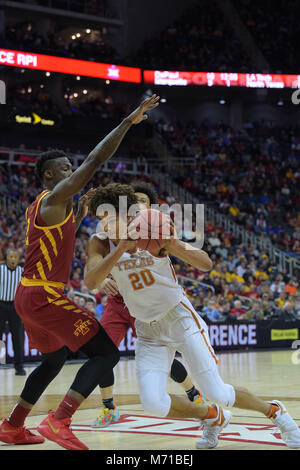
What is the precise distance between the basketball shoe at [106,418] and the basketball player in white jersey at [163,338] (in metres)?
1.48

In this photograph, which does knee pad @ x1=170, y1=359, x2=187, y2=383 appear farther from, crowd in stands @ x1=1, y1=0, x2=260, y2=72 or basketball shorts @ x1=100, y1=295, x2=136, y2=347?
crowd in stands @ x1=1, y1=0, x2=260, y2=72

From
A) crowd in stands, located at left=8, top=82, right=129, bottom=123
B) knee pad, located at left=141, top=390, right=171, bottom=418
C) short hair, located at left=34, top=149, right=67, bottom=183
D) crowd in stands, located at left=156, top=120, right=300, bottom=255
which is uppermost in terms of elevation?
crowd in stands, located at left=8, top=82, right=129, bottom=123

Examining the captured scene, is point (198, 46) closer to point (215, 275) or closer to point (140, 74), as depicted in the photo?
point (140, 74)

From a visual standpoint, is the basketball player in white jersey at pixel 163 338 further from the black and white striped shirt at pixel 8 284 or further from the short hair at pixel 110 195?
the black and white striped shirt at pixel 8 284

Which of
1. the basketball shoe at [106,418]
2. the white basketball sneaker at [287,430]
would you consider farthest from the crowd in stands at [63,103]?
the white basketball sneaker at [287,430]

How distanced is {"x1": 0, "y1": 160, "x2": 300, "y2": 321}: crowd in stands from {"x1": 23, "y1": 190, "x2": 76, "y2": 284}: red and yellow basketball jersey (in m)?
9.11

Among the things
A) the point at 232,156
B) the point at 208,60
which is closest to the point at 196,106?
the point at 208,60

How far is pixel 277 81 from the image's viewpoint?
101 ft

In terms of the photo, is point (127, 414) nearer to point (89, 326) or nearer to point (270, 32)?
point (89, 326)

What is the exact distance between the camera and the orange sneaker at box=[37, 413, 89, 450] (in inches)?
187

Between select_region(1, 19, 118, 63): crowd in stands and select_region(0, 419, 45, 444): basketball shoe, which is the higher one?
select_region(1, 19, 118, 63): crowd in stands

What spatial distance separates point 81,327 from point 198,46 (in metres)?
29.1

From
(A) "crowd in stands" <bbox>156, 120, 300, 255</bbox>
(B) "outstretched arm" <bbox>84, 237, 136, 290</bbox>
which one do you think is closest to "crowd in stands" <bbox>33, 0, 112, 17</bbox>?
(A) "crowd in stands" <bbox>156, 120, 300, 255</bbox>

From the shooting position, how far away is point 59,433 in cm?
477
